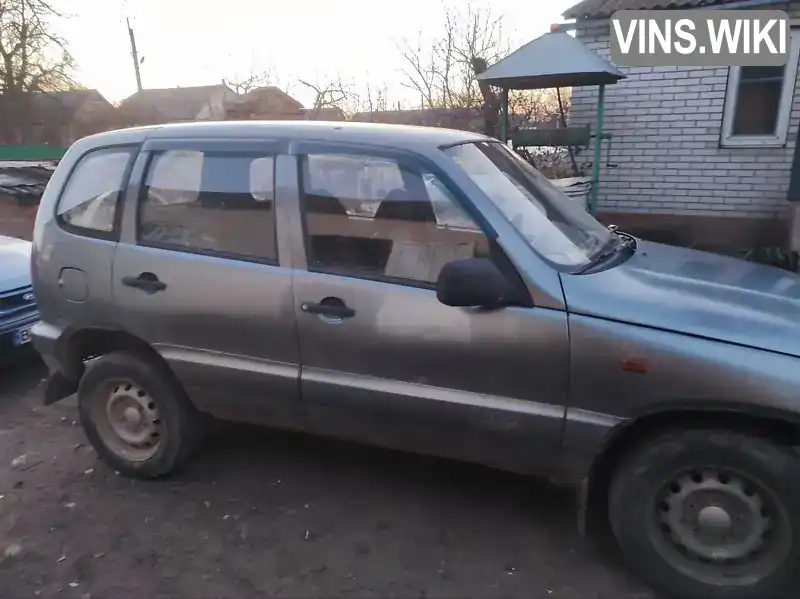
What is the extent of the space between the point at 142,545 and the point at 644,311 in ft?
8.43

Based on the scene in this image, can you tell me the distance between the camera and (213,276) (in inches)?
119

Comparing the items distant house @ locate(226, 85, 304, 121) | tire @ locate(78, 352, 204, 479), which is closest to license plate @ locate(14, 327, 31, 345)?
tire @ locate(78, 352, 204, 479)

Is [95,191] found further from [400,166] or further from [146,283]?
[400,166]

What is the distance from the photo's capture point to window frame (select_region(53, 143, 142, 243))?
3258 millimetres

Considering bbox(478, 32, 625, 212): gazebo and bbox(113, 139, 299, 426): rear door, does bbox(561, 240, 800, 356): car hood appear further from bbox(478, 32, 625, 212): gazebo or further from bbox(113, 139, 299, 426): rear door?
bbox(478, 32, 625, 212): gazebo

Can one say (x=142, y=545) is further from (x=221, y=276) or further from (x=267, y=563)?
(x=221, y=276)

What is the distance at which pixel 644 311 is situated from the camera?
7.83ft

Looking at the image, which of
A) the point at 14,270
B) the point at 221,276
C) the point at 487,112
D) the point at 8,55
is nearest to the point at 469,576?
the point at 221,276

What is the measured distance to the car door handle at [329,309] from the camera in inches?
110

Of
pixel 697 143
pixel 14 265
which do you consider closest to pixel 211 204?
pixel 14 265

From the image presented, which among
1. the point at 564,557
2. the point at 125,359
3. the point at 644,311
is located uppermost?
the point at 644,311

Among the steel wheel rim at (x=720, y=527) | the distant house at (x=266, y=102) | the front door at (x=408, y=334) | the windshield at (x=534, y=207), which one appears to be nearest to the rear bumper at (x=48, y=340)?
the front door at (x=408, y=334)

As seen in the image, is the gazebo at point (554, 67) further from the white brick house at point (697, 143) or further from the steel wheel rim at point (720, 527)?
the steel wheel rim at point (720, 527)

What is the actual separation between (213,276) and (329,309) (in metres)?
0.66
